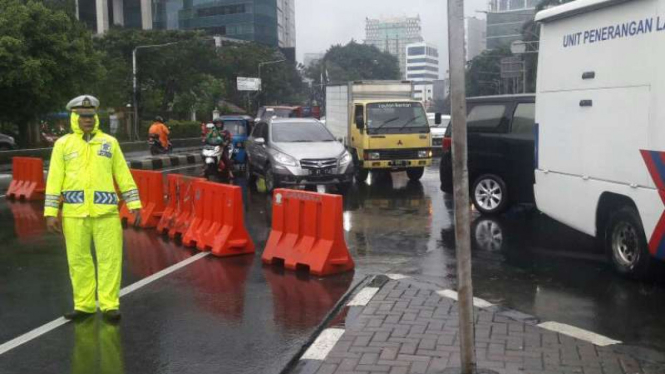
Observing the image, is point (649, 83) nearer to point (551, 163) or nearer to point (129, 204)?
point (551, 163)

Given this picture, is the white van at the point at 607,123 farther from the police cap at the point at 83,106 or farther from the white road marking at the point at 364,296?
the police cap at the point at 83,106

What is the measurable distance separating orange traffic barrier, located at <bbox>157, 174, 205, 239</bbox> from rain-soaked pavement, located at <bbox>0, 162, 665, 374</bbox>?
29 cm

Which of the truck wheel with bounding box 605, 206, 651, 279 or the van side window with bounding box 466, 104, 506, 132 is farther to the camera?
the van side window with bounding box 466, 104, 506, 132

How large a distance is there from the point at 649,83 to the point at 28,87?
80.1 ft

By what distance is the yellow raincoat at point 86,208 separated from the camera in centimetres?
606

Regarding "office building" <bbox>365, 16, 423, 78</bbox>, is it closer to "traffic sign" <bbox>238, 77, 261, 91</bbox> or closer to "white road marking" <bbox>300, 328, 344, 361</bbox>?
"traffic sign" <bbox>238, 77, 261, 91</bbox>

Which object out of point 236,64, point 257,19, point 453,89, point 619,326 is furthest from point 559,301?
point 257,19

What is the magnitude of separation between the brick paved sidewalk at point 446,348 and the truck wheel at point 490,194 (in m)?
5.56

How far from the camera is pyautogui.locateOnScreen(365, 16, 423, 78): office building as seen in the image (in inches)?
7052

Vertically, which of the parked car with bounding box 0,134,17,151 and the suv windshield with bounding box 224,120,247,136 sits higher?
the suv windshield with bounding box 224,120,247,136

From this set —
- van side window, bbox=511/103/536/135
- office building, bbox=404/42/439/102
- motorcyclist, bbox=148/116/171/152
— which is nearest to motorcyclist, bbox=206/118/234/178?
motorcyclist, bbox=148/116/171/152

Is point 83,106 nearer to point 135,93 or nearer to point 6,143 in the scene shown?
point 6,143

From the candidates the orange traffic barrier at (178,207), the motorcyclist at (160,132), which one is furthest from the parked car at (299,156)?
the motorcyclist at (160,132)

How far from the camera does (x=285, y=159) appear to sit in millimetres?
14930
